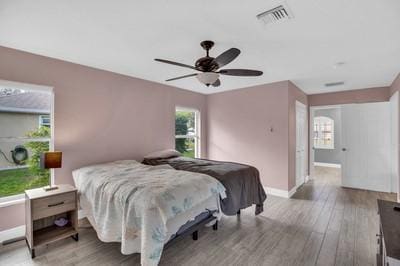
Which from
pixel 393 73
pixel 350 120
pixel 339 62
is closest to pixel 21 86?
pixel 339 62

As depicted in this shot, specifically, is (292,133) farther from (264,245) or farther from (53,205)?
(53,205)

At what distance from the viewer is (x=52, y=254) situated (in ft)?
7.09

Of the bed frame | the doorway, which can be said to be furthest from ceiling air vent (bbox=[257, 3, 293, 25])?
the doorway

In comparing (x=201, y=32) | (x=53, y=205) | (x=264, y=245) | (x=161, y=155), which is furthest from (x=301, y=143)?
(x=53, y=205)

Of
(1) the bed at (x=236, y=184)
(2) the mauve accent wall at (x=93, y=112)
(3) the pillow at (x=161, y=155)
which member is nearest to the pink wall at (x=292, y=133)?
(1) the bed at (x=236, y=184)

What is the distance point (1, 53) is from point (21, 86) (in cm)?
43

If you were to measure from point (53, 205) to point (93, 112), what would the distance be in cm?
155

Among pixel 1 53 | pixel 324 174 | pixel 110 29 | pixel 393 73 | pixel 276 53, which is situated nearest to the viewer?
pixel 110 29

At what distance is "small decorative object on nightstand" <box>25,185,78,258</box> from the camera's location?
6.98 feet

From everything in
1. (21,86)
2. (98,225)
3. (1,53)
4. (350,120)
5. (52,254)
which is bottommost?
(52,254)

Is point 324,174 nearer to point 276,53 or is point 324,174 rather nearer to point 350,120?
point 350,120

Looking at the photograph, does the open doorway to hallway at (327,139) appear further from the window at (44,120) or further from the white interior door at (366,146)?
the window at (44,120)

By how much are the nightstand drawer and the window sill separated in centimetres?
72

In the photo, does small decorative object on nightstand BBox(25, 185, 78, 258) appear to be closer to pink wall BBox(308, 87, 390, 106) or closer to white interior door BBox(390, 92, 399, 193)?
white interior door BBox(390, 92, 399, 193)
